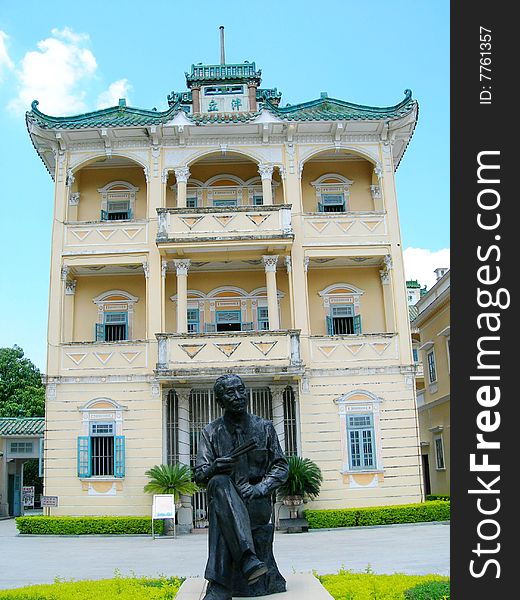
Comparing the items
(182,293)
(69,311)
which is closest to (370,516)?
(182,293)

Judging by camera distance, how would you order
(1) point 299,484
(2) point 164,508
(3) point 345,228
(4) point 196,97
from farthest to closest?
(4) point 196,97
(3) point 345,228
(1) point 299,484
(2) point 164,508

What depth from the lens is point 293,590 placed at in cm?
641

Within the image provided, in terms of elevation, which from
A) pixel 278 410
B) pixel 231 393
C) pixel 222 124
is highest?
pixel 222 124

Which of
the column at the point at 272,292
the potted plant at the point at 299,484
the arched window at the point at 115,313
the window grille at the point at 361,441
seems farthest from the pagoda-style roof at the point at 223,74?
the potted plant at the point at 299,484

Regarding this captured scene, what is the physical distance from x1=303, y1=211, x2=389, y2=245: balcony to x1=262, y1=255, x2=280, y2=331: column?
55.9 inches

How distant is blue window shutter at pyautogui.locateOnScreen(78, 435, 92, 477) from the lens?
2052 centimetres

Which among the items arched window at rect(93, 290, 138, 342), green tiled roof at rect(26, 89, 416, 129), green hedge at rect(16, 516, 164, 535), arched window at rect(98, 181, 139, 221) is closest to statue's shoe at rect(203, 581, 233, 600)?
green hedge at rect(16, 516, 164, 535)

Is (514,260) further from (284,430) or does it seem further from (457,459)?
(284,430)

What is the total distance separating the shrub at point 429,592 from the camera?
686 centimetres

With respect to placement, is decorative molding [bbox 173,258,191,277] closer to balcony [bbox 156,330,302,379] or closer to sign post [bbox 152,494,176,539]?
balcony [bbox 156,330,302,379]

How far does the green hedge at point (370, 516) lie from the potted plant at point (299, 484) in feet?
1.49

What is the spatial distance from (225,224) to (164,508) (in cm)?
889

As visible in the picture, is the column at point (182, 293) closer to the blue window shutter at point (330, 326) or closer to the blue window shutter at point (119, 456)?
the blue window shutter at point (119, 456)

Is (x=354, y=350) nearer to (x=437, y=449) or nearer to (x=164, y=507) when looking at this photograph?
(x=164, y=507)
